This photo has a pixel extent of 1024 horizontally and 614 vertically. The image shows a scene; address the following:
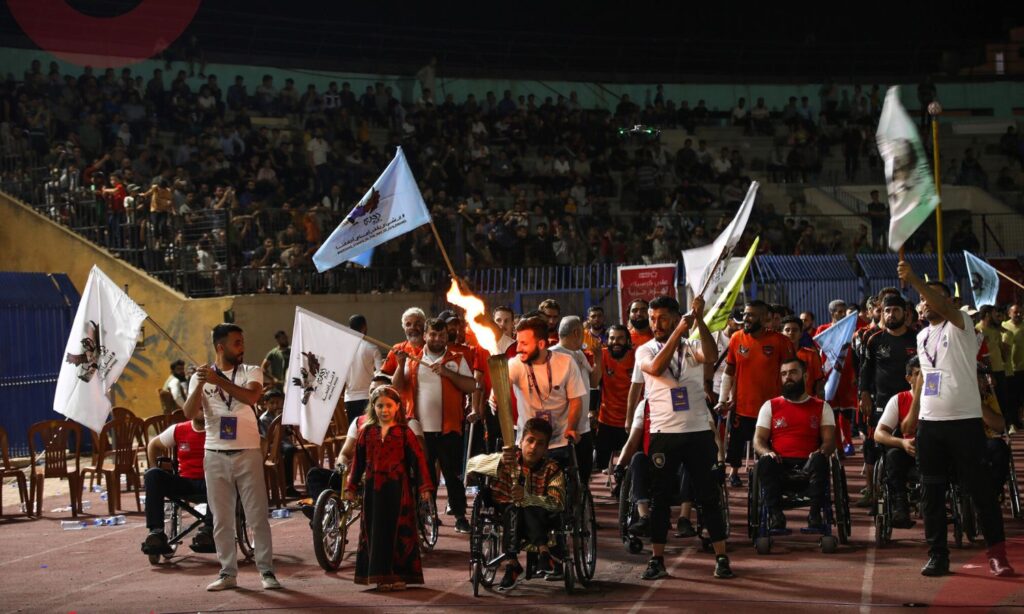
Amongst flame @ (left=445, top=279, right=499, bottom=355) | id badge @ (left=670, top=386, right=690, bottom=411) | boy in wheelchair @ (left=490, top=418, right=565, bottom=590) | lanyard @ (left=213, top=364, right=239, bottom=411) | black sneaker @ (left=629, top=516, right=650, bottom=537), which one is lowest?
black sneaker @ (left=629, top=516, right=650, bottom=537)

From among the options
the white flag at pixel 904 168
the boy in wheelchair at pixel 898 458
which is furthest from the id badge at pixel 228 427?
the boy in wheelchair at pixel 898 458

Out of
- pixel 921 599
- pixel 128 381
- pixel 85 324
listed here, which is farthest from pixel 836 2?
pixel 921 599

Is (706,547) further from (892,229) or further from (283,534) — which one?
(283,534)

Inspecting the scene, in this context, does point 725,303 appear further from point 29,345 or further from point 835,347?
point 29,345

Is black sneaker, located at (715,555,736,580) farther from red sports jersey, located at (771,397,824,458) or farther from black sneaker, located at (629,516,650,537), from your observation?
red sports jersey, located at (771,397,824,458)

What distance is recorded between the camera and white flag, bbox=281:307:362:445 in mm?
12727

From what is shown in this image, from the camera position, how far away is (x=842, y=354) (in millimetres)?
15586

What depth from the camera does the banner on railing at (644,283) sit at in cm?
1941

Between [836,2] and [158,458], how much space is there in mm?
34441

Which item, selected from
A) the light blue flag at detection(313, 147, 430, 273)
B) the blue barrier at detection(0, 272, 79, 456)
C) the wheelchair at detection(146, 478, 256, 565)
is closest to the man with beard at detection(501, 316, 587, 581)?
the wheelchair at detection(146, 478, 256, 565)

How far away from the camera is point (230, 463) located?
9750 millimetres

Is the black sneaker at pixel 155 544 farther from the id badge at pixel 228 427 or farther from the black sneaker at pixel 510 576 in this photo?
the black sneaker at pixel 510 576

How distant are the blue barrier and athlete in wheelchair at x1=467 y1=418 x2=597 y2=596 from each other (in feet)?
39.3

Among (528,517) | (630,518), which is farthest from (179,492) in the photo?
(630,518)
